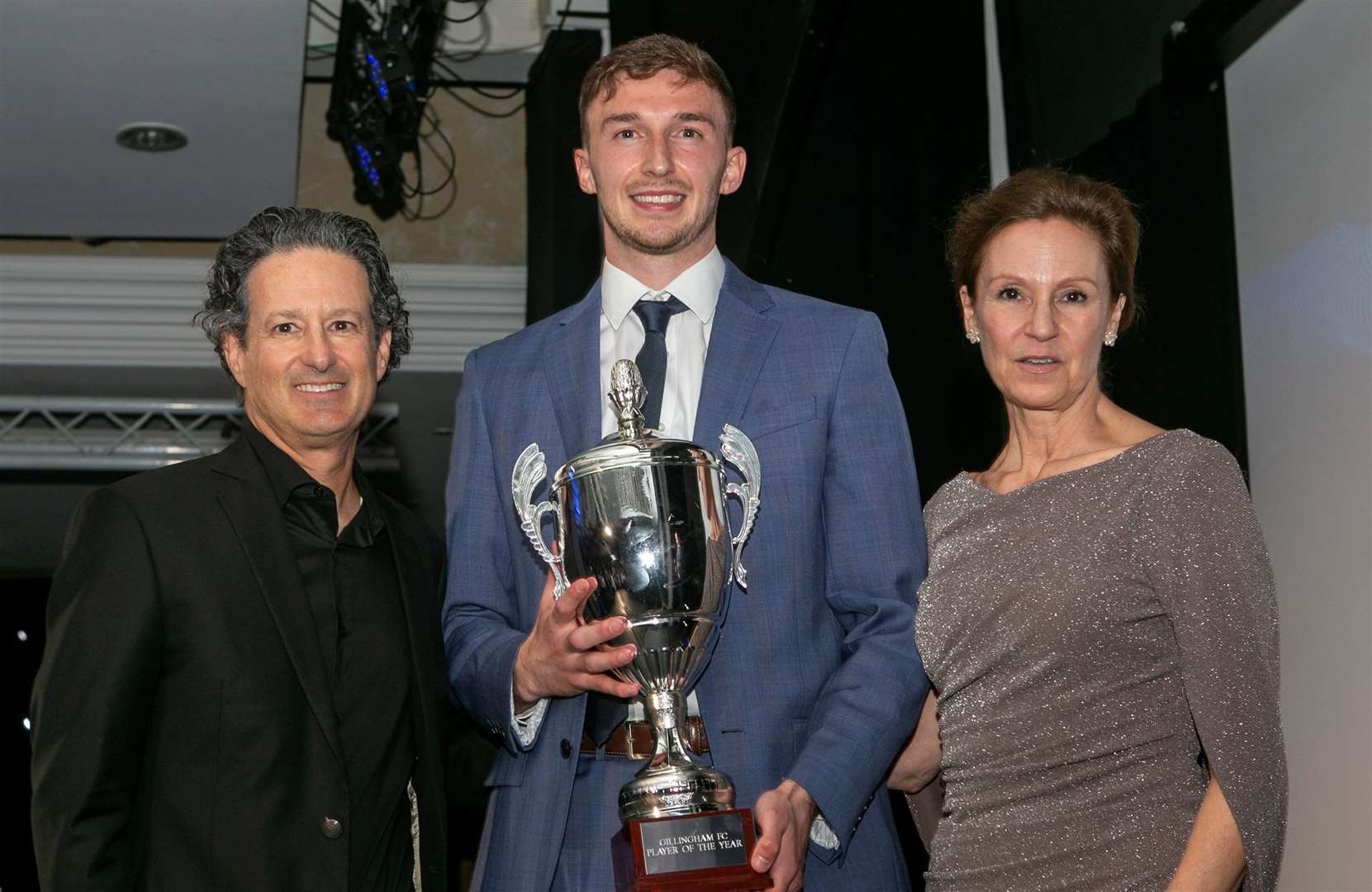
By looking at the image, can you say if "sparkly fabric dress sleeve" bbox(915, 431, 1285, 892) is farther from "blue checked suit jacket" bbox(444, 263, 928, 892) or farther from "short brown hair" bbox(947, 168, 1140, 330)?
"short brown hair" bbox(947, 168, 1140, 330)

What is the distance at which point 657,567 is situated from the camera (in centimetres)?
191

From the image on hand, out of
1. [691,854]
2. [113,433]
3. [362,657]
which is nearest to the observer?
[691,854]

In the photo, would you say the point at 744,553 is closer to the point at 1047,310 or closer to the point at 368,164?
the point at 1047,310

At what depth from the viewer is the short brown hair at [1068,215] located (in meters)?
2.28

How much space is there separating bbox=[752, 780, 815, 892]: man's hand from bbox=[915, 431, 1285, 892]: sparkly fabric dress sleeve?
323 millimetres

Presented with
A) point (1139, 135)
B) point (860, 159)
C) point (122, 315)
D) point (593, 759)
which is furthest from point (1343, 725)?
point (122, 315)

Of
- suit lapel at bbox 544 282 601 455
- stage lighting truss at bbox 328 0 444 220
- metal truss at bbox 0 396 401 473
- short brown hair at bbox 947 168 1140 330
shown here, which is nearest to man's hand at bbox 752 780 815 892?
suit lapel at bbox 544 282 601 455

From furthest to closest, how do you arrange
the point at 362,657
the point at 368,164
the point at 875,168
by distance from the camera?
the point at 368,164, the point at 875,168, the point at 362,657

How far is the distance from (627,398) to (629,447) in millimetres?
82

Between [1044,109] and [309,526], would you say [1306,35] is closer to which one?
[1044,109]

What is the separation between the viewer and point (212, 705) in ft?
6.63

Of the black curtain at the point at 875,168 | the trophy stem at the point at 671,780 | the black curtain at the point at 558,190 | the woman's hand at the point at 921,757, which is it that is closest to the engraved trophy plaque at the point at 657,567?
the trophy stem at the point at 671,780

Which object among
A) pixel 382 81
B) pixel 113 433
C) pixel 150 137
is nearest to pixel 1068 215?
pixel 382 81

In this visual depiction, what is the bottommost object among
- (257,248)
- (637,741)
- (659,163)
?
(637,741)
